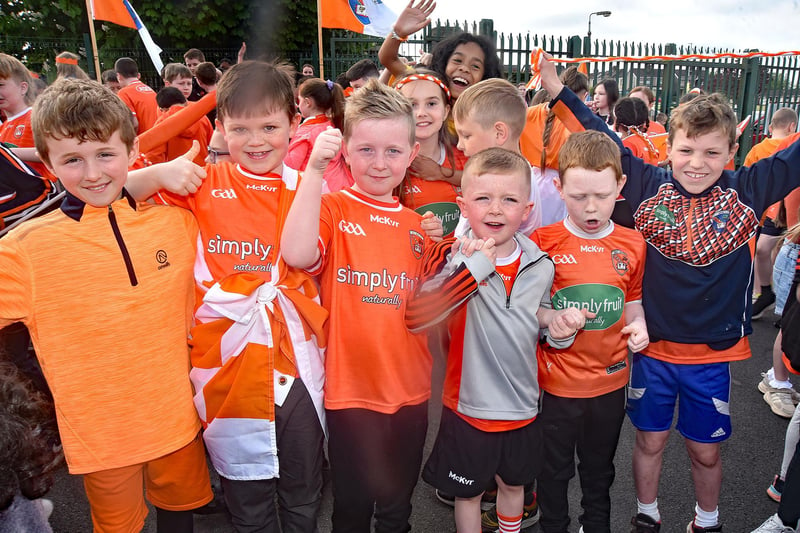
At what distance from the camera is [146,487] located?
202 cm

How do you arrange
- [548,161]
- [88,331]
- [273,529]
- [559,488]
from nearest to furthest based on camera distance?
[88,331], [273,529], [559,488], [548,161]

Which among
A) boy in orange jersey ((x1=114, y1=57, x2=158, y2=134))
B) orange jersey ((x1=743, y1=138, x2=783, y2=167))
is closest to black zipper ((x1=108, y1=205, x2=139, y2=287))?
boy in orange jersey ((x1=114, y1=57, x2=158, y2=134))

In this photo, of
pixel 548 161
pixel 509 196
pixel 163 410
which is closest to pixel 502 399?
pixel 509 196

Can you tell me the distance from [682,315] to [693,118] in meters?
0.87

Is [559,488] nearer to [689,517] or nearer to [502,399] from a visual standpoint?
[502,399]

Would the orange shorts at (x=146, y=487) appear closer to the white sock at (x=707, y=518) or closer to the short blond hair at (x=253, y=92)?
the short blond hair at (x=253, y=92)

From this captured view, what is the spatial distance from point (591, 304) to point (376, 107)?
1204 millimetres

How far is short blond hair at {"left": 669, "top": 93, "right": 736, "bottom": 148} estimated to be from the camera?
7.95ft

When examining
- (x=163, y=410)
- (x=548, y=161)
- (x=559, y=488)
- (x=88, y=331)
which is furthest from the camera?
(x=548, y=161)

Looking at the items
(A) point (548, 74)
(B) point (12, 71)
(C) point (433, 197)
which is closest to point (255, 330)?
(C) point (433, 197)

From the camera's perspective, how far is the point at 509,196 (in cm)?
218

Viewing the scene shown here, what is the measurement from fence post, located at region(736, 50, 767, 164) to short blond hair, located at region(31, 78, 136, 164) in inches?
541

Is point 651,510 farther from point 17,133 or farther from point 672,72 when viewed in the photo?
point 672,72

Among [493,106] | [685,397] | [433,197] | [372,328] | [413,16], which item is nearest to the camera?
[372,328]
